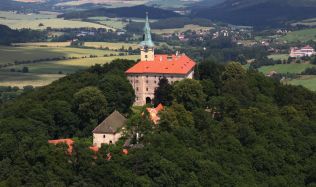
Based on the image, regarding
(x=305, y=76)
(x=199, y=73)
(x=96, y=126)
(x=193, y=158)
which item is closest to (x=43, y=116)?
(x=96, y=126)

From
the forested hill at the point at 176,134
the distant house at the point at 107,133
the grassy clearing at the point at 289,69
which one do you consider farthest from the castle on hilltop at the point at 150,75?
the grassy clearing at the point at 289,69

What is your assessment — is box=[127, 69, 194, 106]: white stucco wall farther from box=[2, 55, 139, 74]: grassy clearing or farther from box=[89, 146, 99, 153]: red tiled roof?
box=[2, 55, 139, 74]: grassy clearing

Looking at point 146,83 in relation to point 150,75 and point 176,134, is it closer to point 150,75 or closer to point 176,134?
point 150,75

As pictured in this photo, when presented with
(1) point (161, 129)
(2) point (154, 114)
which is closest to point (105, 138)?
(1) point (161, 129)

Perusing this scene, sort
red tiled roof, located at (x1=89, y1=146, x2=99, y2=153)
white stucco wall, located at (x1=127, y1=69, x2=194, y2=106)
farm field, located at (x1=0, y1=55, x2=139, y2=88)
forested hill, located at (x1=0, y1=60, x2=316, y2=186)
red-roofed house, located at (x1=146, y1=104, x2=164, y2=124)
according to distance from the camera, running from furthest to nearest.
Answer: farm field, located at (x1=0, y1=55, x2=139, y2=88) < white stucco wall, located at (x1=127, y1=69, x2=194, y2=106) < red-roofed house, located at (x1=146, y1=104, x2=164, y2=124) < red tiled roof, located at (x1=89, y1=146, x2=99, y2=153) < forested hill, located at (x1=0, y1=60, x2=316, y2=186)

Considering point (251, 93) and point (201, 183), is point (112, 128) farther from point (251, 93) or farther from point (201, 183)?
point (251, 93)

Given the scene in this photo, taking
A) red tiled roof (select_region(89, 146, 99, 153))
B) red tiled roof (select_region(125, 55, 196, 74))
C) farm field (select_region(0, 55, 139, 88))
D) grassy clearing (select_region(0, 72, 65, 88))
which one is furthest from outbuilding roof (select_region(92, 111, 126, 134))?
farm field (select_region(0, 55, 139, 88))
